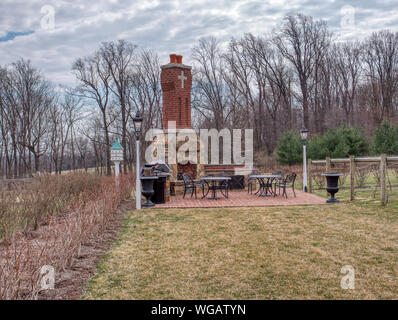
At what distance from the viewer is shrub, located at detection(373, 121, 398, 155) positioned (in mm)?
20328

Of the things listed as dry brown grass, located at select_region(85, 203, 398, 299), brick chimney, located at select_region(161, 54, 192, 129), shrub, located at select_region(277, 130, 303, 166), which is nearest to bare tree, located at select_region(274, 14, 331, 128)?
shrub, located at select_region(277, 130, 303, 166)

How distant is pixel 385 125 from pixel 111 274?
2203cm

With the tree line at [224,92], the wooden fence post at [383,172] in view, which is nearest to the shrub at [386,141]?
the tree line at [224,92]

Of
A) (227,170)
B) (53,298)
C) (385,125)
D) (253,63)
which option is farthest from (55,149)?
(53,298)

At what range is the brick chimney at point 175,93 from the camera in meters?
11.9

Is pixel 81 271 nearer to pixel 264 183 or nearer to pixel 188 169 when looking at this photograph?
pixel 264 183

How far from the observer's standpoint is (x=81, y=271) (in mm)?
3949

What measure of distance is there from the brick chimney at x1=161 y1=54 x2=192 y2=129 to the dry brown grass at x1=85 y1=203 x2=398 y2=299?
5.51 meters

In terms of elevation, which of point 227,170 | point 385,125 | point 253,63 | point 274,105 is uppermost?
point 253,63

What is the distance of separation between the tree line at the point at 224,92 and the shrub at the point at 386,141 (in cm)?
791

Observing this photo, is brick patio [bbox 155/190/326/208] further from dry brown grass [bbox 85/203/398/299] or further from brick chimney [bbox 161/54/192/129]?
brick chimney [bbox 161/54/192/129]

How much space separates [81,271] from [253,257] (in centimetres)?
233
